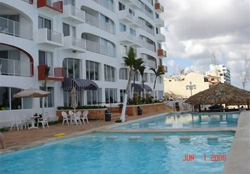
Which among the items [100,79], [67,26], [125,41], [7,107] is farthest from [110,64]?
[7,107]

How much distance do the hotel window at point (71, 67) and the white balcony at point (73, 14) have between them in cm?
373

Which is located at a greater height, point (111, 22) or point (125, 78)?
point (111, 22)

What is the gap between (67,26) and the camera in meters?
26.0

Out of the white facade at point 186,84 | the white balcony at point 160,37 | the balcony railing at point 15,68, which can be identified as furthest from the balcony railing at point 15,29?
the white facade at point 186,84

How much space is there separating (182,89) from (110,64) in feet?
137

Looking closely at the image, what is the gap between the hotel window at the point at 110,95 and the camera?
105 ft

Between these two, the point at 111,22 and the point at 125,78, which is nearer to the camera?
the point at 111,22

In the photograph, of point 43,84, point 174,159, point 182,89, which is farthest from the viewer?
point 182,89

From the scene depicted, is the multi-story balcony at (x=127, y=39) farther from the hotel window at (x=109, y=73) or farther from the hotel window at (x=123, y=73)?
the hotel window at (x=109, y=73)

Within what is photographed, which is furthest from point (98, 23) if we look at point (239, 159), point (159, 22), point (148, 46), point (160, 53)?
point (239, 159)

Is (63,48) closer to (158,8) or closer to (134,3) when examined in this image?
(134,3)

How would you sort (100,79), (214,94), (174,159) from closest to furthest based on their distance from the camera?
1. (174,159)
2. (214,94)
3. (100,79)

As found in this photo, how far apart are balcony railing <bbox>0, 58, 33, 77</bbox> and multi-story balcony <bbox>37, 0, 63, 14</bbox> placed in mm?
4786

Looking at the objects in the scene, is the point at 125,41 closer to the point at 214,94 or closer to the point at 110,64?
the point at 110,64
